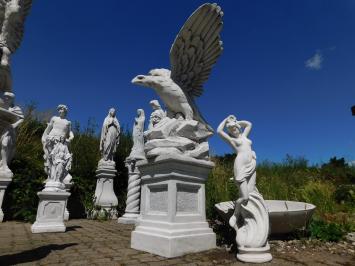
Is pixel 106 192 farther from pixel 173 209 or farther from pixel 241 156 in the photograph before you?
pixel 241 156

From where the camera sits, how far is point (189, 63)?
463 centimetres

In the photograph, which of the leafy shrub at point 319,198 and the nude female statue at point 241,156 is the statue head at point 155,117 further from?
the leafy shrub at point 319,198

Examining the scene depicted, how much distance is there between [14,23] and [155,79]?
20.8ft

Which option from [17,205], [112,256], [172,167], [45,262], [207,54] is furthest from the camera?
[17,205]

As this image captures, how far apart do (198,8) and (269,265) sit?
144 inches

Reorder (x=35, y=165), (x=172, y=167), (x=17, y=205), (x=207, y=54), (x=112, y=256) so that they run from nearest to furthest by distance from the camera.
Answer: (x=112, y=256)
(x=172, y=167)
(x=207, y=54)
(x=17, y=205)
(x=35, y=165)

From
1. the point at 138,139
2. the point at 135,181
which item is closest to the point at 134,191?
the point at 135,181

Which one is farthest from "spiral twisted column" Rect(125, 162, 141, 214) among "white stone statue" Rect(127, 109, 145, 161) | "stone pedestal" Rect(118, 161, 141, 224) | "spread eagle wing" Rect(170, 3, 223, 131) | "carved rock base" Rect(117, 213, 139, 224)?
"spread eagle wing" Rect(170, 3, 223, 131)

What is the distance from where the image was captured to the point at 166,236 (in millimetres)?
3660

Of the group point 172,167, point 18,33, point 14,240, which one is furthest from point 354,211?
point 18,33

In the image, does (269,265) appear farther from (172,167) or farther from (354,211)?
(354,211)

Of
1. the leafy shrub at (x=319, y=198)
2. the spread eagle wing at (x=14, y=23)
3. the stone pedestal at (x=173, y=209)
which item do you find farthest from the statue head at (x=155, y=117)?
the spread eagle wing at (x=14, y=23)

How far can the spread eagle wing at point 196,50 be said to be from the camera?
430 cm

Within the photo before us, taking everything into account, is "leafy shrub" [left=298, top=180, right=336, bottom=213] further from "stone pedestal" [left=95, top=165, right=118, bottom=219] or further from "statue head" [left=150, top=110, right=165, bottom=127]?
"stone pedestal" [left=95, top=165, right=118, bottom=219]
